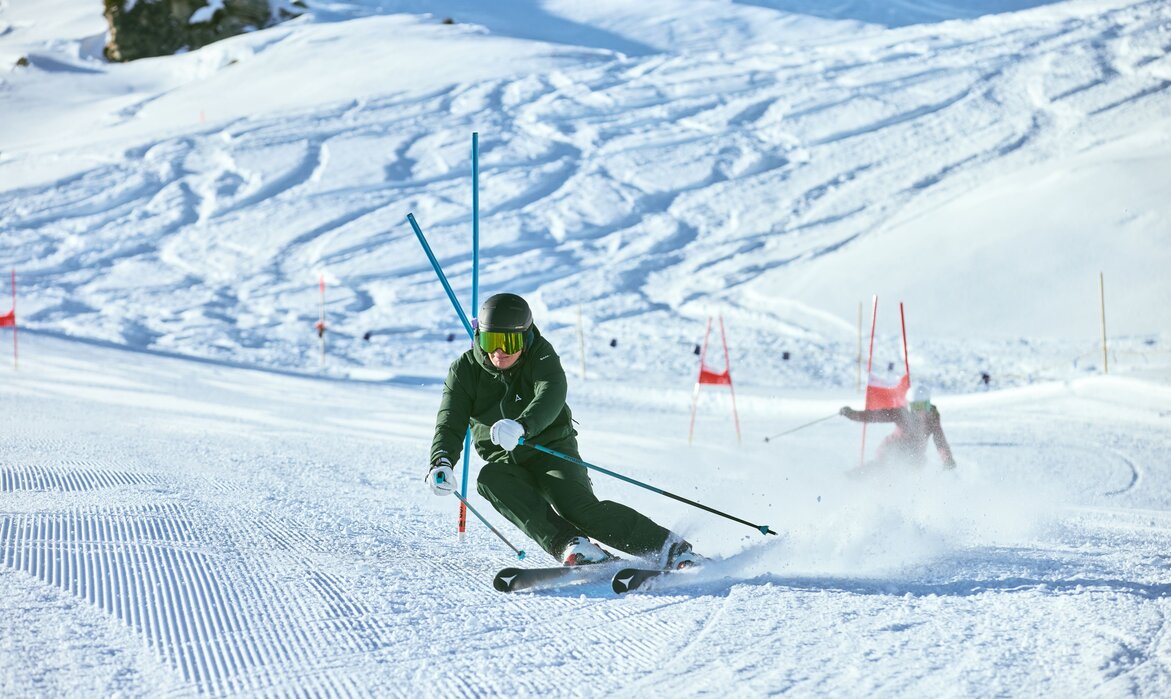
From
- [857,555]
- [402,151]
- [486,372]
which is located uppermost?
[402,151]

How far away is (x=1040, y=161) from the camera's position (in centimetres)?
2177

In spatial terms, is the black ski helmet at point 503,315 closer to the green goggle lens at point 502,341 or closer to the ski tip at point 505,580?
the green goggle lens at point 502,341

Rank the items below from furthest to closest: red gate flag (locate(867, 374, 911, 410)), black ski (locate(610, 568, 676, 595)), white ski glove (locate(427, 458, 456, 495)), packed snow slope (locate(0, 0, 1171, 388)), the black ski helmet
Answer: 1. packed snow slope (locate(0, 0, 1171, 388))
2. red gate flag (locate(867, 374, 911, 410))
3. the black ski helmet
4. white ski glove (locate(427, 458, 456, 495))
5. black ski (locate(610, 568, 676, 595))

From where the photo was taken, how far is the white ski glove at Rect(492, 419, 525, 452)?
3879mm

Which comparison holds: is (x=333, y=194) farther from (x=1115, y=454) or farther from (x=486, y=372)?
(x=486, y=372)

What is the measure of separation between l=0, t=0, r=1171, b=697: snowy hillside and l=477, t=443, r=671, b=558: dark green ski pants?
0.24 meters

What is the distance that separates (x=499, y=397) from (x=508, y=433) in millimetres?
520

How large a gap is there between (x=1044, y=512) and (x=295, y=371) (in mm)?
11708

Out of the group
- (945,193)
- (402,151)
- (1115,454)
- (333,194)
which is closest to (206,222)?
(333,194)

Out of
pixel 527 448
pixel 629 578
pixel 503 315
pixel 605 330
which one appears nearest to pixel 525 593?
pixel 629 578

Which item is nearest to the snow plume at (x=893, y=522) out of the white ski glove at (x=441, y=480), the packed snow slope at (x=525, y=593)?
the packed snow slope at (x=525, y=593)

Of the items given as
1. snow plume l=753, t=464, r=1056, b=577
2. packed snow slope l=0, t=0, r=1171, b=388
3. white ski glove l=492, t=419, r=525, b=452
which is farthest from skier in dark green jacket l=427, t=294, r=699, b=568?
packed snow slope l=0, t=0, r=1171, b=388

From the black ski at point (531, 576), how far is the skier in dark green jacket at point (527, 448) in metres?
0.08

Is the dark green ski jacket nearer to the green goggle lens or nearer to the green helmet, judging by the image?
the green goggle lens
